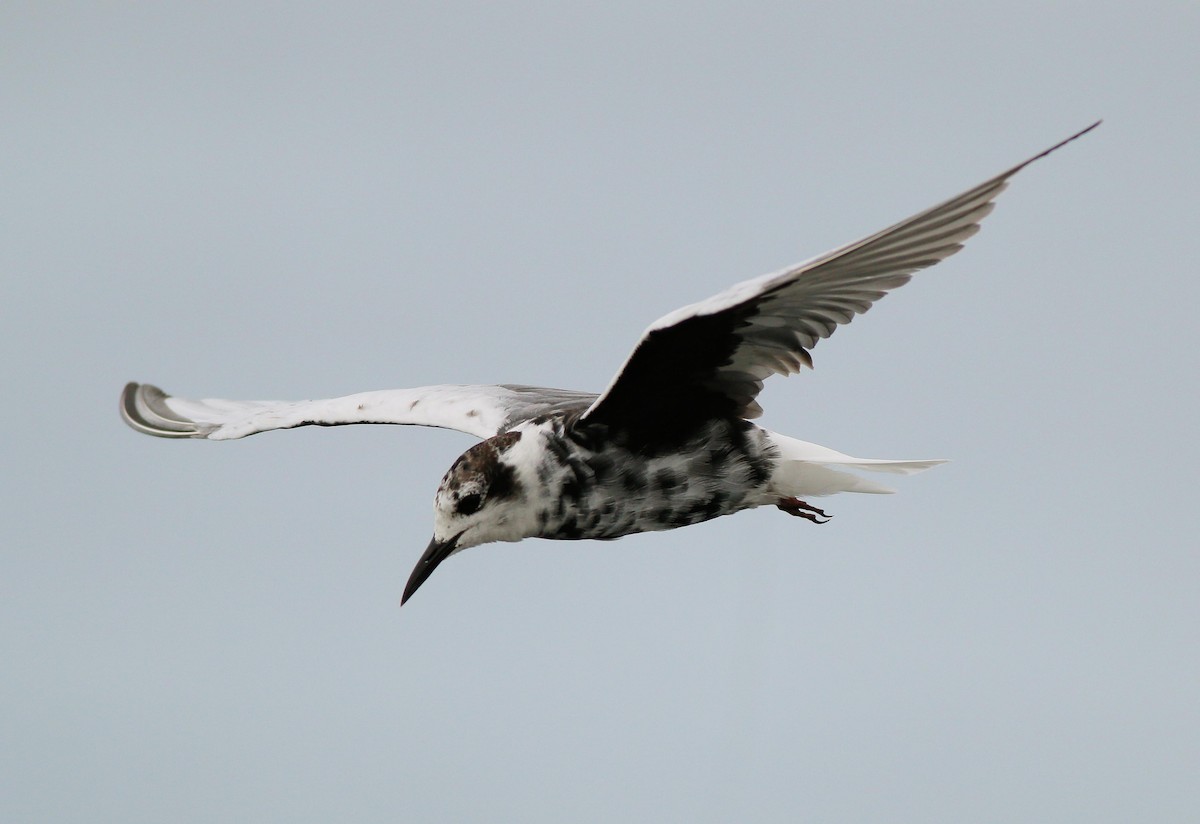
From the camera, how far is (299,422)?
18.0ft

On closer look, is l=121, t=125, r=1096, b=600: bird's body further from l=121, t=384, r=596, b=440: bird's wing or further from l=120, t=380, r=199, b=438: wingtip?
l=120, t=380, r=199, b=438: wingtip

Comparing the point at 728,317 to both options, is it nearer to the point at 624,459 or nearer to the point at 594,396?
the point at 624,459

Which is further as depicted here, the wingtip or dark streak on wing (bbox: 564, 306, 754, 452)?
the wingtip

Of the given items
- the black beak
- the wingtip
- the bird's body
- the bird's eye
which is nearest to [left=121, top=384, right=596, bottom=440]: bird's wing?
the wingtip

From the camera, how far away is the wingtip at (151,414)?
5.98 meters

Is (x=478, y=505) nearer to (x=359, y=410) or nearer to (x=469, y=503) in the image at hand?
(x=469, y=503)

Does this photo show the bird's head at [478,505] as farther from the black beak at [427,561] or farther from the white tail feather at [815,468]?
the white tail feather at [815,468]

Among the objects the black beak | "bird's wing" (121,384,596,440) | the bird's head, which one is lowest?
the black beak

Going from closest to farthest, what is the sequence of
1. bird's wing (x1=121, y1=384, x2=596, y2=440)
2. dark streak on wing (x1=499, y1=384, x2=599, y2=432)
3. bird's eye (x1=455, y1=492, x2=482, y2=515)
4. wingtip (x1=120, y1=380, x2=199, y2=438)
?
bird's eye (x1=455, y1=492, x2=482, y2=515)
dark streak on wing (x1=499, y1=384, x2=599, y2=432)
bird's wing (x1=121, y1=384, x2=596, y2=440)
wingtip (x1=120, y1=380, x2=199, y2=438)

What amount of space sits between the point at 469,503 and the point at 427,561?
0.85 feet

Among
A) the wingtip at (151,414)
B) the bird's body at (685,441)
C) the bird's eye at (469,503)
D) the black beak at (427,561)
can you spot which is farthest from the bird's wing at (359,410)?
the black beak at (427,561)

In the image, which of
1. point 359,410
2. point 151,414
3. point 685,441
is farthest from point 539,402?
point 151,414

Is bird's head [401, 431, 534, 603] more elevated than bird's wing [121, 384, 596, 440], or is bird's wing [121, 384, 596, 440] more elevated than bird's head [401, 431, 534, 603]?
bird's wing [121, 384, 596, 440]

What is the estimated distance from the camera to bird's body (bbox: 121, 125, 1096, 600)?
405cm
